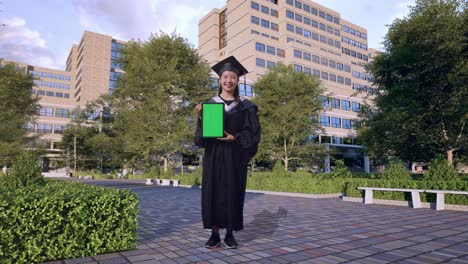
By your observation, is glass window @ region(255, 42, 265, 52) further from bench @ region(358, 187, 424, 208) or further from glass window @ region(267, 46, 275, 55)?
bench @ region(358, 187, 424, 208)

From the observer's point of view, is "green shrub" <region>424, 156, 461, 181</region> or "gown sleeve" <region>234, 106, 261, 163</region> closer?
"gown sleeve" <region>234, 106, 261, 163</region>

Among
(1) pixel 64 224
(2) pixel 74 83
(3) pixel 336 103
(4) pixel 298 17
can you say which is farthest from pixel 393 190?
(2) pixel 74 83

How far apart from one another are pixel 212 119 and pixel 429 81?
19421 mm

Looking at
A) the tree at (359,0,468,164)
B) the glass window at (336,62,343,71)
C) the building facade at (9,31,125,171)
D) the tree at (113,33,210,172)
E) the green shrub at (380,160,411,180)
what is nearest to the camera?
the green shrub at (380,160,411,180)

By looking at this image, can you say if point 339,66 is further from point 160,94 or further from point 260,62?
point 160,94

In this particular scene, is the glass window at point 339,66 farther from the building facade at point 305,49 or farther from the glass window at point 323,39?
the glass window at point 323,39

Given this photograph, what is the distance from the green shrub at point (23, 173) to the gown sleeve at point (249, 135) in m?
5.30

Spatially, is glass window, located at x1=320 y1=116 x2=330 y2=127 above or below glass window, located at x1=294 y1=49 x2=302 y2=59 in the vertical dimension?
below

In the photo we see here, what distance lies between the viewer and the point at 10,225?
3654 mm

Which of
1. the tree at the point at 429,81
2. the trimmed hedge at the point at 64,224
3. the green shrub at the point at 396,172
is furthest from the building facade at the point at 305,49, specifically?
the trimmed hedge at the point at 64,224

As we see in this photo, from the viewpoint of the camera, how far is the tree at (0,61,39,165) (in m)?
25.8

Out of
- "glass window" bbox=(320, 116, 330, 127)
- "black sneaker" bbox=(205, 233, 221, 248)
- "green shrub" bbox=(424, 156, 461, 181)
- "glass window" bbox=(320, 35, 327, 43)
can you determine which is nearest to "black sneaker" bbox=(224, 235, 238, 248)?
"black sneaker" bbox=(205, 233, 221, 248)

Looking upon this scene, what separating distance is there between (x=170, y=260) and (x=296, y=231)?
2924 millimetres

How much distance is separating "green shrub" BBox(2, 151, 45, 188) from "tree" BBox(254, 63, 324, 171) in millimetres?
25037
